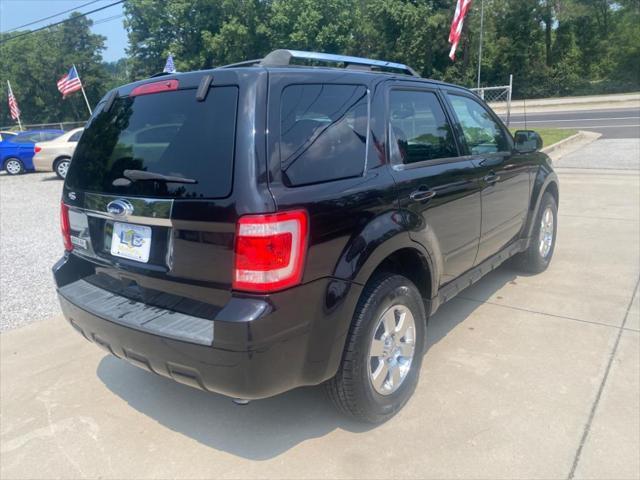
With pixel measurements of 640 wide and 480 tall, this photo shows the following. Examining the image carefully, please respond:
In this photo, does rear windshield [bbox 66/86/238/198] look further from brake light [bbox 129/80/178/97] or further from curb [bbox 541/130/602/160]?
curb [bbox 541/130/602/160]

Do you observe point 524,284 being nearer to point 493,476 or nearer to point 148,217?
point 493,476

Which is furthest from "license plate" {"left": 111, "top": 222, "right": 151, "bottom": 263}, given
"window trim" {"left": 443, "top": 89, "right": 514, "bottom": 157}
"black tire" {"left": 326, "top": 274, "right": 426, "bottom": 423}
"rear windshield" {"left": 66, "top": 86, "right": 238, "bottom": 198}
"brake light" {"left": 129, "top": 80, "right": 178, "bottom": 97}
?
"window trim" {"left": 443, "top": 89, "right": 514, "bottom": 157}

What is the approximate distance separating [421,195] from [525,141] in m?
2.00

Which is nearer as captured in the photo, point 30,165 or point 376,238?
point 376,238

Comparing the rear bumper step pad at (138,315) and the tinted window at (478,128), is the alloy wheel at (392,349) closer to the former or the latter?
the rear bumper step pad at (138,315)

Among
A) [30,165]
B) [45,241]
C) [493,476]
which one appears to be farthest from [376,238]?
[30,165]

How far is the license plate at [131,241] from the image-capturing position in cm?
243

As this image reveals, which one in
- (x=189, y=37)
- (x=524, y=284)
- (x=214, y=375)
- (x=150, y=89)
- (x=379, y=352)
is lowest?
(x=524, y=284)

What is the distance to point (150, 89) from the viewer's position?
104 inches

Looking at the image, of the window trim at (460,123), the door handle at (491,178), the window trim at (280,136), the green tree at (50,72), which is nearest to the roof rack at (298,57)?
the window trim at (280,136)

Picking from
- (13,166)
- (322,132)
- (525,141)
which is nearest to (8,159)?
(13,166)

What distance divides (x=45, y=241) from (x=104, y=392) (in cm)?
480

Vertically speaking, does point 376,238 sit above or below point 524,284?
above

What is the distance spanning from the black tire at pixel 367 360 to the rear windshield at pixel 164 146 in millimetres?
936
